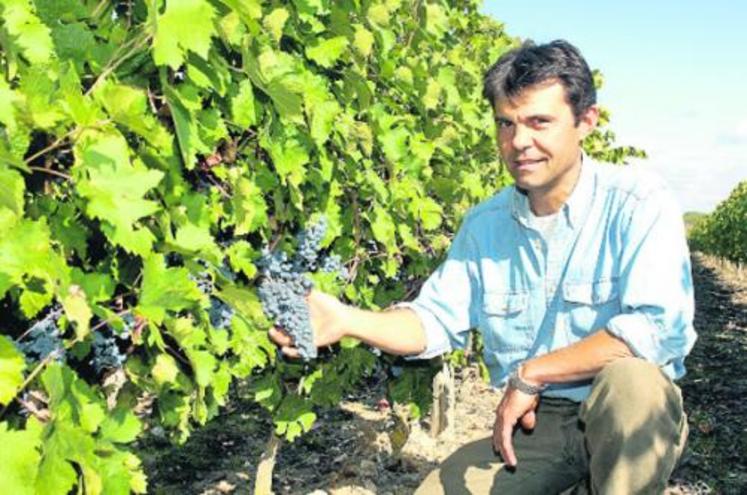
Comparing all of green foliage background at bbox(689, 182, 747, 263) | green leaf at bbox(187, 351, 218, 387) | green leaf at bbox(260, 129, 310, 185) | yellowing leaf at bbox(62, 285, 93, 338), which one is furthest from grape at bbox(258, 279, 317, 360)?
green foliage background at bbox(689, 182, 747, 263)

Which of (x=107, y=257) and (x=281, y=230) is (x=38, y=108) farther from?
(x=281, y=230)

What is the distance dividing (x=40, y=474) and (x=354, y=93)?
2928 mm

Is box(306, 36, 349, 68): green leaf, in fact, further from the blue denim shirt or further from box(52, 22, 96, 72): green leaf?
box(52, 22, 96, 72): green leaf

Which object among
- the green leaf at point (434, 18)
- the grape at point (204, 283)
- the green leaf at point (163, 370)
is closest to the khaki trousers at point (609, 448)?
the grape at point (204, 283)

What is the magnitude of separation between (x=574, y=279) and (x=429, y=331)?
2.28 feet

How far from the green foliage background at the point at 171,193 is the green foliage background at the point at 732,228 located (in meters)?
31.6

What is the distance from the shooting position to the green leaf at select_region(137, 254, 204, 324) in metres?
2.12

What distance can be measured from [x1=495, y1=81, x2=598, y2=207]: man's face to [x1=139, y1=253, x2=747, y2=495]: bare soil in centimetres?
249

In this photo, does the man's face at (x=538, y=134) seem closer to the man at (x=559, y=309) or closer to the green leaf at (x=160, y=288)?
the man at (x=559, y=309)

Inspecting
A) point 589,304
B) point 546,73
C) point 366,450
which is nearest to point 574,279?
point 589,304

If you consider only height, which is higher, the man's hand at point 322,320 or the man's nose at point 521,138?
the man's nose at point 521,138

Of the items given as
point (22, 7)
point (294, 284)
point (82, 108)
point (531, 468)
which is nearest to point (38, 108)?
point (82, 108)

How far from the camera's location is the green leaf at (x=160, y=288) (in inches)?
83.5

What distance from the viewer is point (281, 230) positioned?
3.57m
